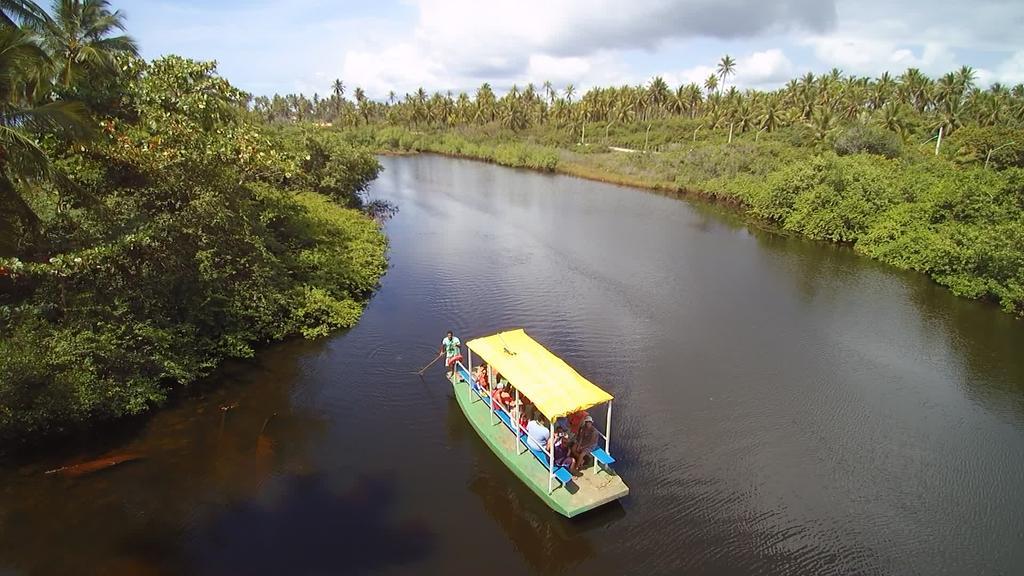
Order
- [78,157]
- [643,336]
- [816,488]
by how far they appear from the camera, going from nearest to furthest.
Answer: [816,488] < [78,157] < [643,336]

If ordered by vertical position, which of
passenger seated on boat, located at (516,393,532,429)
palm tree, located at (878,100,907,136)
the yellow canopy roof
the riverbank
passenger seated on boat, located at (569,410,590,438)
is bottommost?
passenger seated on boat, located at (516,393,532,429)

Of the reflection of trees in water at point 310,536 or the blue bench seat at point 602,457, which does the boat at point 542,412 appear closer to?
the blue bench seat at point 602,457

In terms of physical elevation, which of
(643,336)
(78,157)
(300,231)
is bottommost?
(643,336)

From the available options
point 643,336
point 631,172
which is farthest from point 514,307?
point 631,172

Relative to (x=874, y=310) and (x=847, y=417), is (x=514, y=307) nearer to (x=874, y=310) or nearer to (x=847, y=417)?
(x=847, y=417)

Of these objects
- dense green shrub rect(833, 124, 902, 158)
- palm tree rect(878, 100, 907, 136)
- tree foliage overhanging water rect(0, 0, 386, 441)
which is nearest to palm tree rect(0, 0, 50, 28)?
tree foliage overhanging water rect(0, 0, 386, 441)

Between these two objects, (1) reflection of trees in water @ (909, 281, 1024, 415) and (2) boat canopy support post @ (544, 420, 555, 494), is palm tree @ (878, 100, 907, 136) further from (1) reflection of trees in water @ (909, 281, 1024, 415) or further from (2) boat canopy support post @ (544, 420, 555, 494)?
(2) boat canopy support post @ (544, 420, 555, 494)
